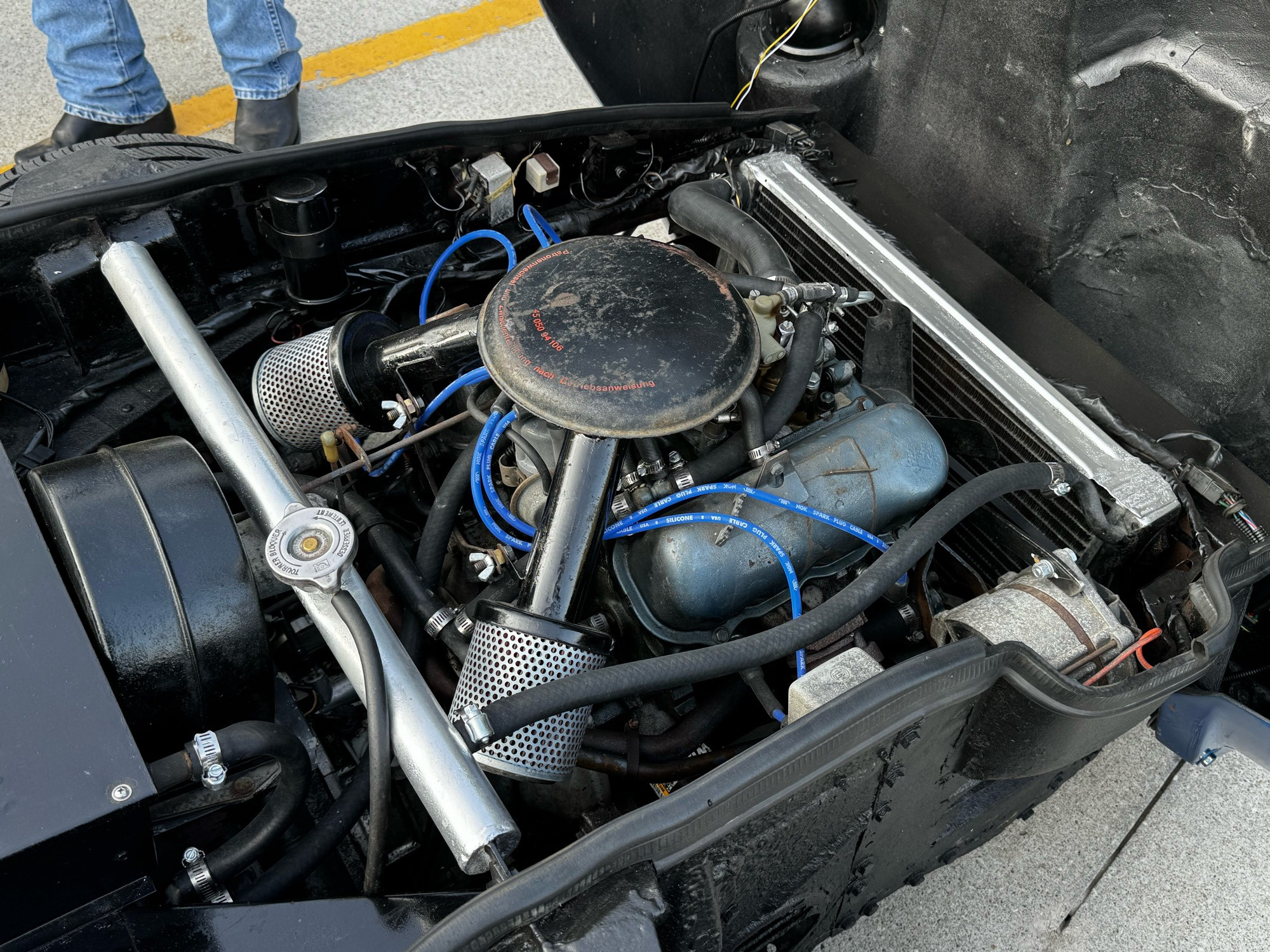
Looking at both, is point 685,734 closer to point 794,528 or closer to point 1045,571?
point 794,528

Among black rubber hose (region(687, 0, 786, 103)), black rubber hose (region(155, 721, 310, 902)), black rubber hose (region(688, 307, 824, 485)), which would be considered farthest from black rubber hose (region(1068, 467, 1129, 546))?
black rubber hose (region(687, 0, 786, 103))

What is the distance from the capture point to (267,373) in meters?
1.67

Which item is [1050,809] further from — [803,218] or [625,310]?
[625,310]

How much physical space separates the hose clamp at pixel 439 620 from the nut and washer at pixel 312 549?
19cm

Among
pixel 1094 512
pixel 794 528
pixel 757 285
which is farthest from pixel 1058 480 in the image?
pixel 757 285

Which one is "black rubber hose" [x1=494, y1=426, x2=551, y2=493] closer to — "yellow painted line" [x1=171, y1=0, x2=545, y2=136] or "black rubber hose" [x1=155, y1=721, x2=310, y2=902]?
"black rubber hose" [x1=155, y1=721, x2=310, y2=902]

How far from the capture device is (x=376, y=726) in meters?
1.09

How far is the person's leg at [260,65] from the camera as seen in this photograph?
9.11 ft

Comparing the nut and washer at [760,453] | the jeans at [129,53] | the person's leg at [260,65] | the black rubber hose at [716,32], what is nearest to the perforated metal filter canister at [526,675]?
the nut and washer at [760,453]

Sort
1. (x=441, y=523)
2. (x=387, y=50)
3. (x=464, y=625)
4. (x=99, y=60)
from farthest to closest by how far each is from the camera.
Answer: (x=387, y=50) → (x=99, y=60) → (x=441, y=523) → (x=464, y=625)

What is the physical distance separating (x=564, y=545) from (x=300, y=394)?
605mm

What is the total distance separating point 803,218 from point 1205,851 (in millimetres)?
1405

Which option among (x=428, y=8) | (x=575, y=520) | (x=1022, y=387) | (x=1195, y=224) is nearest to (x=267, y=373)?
(x=575, y=520)

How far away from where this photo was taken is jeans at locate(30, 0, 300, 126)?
8.61ft
